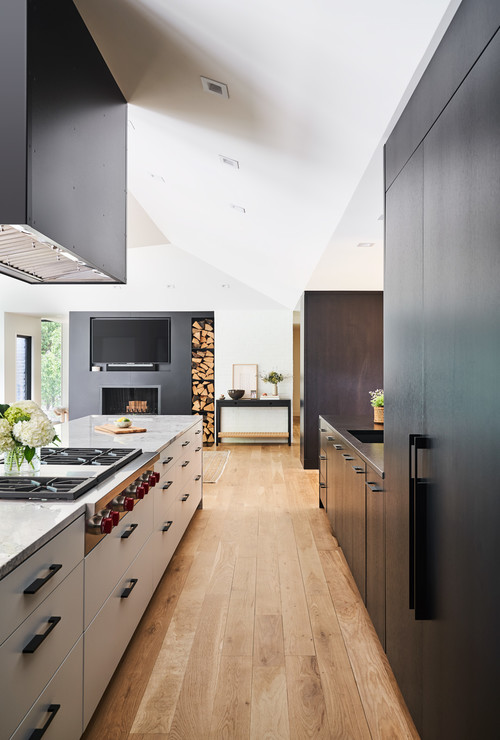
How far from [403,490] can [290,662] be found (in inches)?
38.5

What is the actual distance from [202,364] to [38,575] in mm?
7565

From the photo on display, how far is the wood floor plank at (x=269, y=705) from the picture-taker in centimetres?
178

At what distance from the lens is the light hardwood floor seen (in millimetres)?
1818

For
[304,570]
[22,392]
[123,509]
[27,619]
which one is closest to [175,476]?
[304,570]

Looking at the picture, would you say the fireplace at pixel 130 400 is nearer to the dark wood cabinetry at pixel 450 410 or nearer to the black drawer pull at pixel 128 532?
the black drawer pull at pixel 128 532

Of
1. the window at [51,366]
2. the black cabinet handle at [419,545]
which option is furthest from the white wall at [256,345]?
the black cabinet handle at [419,545]

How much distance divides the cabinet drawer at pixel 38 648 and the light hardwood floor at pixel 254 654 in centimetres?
54

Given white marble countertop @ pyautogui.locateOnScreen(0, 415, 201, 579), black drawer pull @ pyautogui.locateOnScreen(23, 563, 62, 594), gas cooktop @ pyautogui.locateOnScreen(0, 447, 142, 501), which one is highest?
gas cooktop @ pyautogui.locateOnScreen(0, 447, 142, 501)

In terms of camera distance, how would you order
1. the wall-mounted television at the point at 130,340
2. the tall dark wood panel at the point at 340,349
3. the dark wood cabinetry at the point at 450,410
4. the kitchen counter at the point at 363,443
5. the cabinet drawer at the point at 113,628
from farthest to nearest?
the wall-mounted television at the point at 130,340, the tall dark wood panel at the point at 340,349, the kitchen counter at the point at 363,443, the cabinet drawer at the point at 113,628, the dark wood cabinetry at the point at 450,410

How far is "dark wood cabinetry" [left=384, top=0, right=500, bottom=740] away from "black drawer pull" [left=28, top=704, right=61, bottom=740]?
1066 millimetres

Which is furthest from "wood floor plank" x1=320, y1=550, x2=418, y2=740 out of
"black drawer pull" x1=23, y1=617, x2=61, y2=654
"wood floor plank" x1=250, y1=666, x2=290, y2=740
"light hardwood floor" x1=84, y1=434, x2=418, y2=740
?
"black drawer pull" x1=23, y1=617, x2=61, y2=654

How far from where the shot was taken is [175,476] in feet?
11.0

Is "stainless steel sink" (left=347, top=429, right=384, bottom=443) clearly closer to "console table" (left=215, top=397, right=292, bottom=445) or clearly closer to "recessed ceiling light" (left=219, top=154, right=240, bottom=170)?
"recessed ceiling light" (left=219, top=154, right=240, bottom=170)

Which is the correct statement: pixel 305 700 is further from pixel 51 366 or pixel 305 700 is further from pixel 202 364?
pixel 51 366
